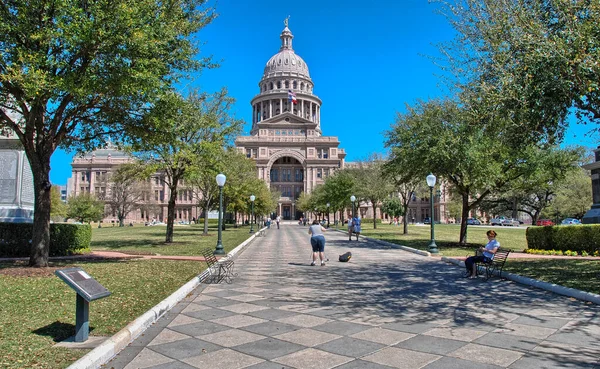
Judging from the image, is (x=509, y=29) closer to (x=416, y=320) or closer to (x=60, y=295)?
(x=416, y=320)

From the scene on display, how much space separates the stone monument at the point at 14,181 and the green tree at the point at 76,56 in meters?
4.31

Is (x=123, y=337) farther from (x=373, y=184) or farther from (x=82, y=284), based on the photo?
(x=373, y=184)

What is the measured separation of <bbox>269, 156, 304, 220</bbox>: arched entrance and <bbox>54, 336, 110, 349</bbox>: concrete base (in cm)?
11078

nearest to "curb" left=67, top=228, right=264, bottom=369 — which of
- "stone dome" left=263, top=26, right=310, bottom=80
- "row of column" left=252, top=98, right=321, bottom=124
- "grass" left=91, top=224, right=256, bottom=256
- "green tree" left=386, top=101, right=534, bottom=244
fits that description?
"grass" left=91, top=224, right=256, bottom=256

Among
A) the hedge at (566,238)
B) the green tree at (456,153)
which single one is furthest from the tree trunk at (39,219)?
the hedge at (566,238)

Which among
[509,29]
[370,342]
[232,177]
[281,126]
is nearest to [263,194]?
[232,177]

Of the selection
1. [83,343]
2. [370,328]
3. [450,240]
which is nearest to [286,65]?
[450,240]

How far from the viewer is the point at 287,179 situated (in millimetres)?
120938

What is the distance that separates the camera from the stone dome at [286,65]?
136500mm

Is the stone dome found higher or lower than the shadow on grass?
higher

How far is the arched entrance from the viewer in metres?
118

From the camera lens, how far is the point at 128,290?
29.2ft

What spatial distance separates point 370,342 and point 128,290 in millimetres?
5566

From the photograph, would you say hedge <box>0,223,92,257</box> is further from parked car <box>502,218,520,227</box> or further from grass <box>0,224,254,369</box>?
parked car <box>502,218,520,227</box>
